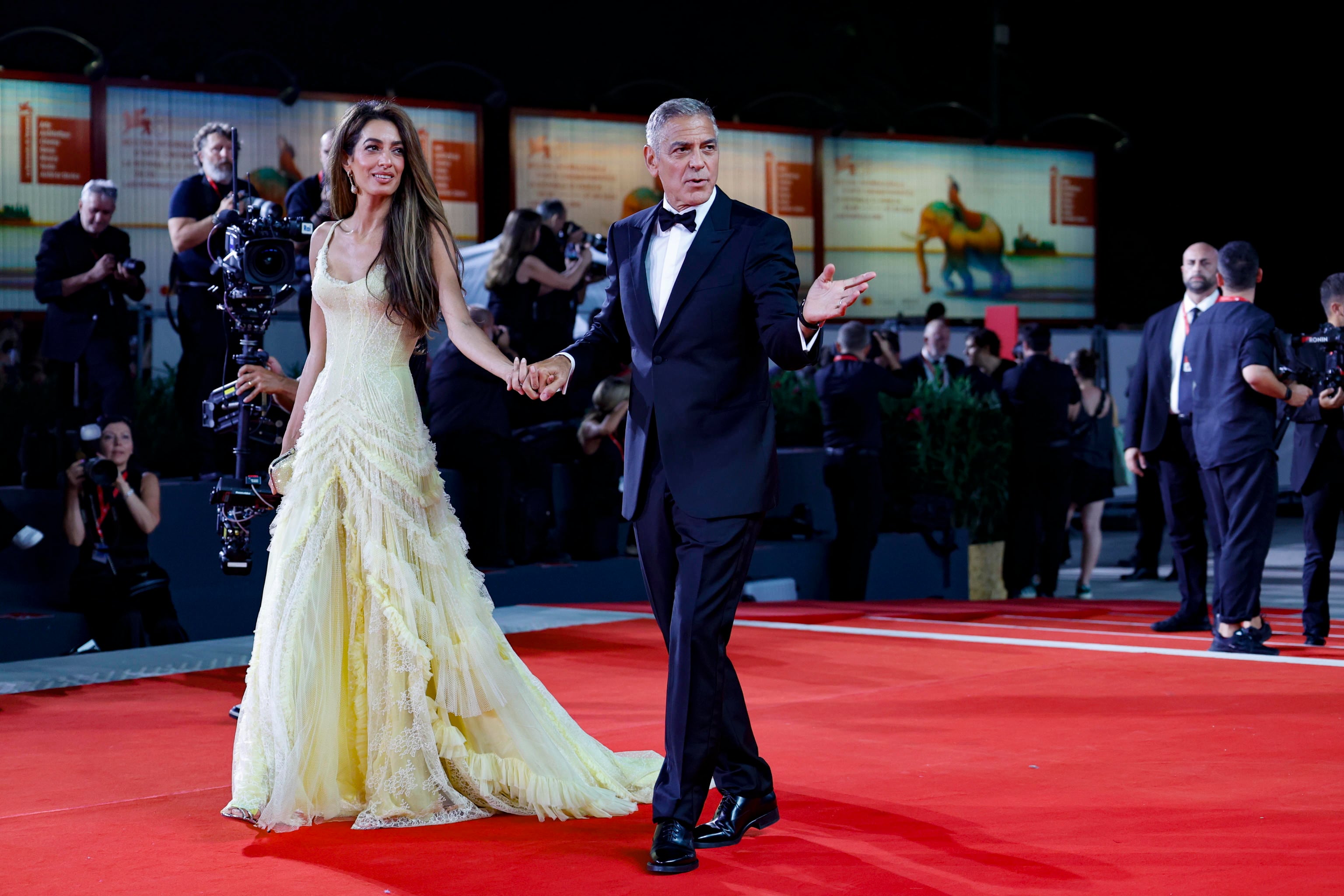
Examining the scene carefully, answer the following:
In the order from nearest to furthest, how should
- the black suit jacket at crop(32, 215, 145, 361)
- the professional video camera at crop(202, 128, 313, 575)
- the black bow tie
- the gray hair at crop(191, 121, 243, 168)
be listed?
the black bow tie < the professional video camera at crop(202, 128, 313, 575) < the gray hair at crop(191, 121, 243, 168) < the black suit jacket at crop(32, 215, 145, 361)

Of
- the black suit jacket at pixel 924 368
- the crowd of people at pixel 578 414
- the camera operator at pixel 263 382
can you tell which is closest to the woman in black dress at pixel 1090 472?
the crowd of people at pixel 578 414

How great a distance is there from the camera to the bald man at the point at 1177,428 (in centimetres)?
674

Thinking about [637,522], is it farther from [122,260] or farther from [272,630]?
[122,260]

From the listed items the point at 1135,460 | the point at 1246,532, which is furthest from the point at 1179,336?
the point at 1246,532

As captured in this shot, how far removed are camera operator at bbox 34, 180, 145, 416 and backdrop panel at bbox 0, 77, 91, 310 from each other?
258 inches

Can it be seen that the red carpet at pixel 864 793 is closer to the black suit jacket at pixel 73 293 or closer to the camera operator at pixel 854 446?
the black suit jacket at pixel 73 293

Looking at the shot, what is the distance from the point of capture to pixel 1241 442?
19.7 feet

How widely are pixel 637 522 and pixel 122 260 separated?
191 inches

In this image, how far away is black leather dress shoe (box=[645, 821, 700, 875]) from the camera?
304 cm

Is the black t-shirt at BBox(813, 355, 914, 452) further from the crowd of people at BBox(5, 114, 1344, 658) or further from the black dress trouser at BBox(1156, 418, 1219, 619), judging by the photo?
the black dress trouser at BBox(1156, 418, 1219, 619)

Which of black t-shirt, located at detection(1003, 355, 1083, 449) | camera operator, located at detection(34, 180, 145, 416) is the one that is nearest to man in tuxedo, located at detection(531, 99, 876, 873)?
camera operator, located at detection(34, 180, 145, 416)

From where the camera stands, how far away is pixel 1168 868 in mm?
2994

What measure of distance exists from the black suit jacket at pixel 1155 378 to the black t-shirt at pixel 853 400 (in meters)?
2.48

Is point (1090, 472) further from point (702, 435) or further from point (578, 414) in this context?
point (702, 435)
